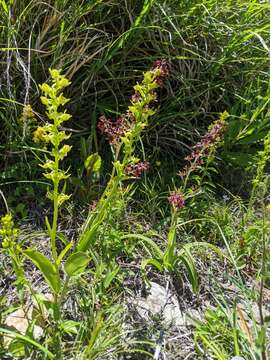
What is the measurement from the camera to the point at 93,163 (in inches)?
77.2

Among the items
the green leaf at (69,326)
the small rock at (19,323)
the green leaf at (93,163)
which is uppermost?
the green leaf at (93,163)

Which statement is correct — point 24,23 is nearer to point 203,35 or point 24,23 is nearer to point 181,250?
point 203,35

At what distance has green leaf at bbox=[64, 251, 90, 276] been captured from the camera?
1404 millimetres

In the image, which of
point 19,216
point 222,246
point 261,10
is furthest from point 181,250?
point 261,10

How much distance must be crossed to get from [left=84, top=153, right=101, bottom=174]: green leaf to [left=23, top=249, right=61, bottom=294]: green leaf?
0.62 meters

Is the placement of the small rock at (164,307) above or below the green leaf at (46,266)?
below

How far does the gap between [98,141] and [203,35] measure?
0.67 m

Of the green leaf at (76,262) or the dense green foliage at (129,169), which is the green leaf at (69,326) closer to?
the dense green foliage at (129,169)

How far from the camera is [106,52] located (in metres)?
2.11

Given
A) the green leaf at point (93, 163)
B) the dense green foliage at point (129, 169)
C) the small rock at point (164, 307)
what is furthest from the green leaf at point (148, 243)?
the green leaf at point (93, 163)

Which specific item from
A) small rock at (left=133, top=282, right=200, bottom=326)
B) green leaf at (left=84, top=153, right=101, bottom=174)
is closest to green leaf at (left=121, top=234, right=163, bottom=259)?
small rock at (left=133, top=282, right=200, bottom=326)

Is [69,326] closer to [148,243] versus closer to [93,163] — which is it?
[148,243]

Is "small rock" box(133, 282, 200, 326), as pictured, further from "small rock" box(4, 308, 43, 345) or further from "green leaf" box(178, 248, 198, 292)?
"small rock" box(4, 308, 43, 345)

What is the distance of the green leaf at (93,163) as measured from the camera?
6.40 ft
